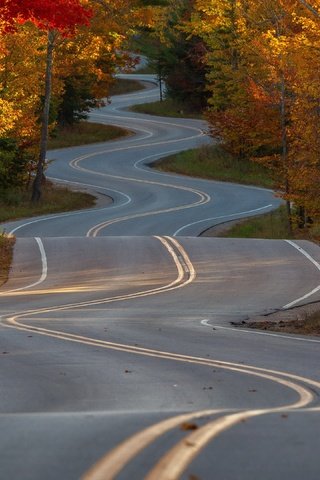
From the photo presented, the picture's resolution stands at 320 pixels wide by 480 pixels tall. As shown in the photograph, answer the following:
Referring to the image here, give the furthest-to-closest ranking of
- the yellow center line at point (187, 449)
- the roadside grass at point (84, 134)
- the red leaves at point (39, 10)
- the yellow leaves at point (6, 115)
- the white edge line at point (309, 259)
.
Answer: the roadside grass at point (84, 134)
the yellow leaves at point (6, 115)
the white edge line at point (309, 259)
the red leaves at point (39, 10)
the yellow center line at point (187, 449)

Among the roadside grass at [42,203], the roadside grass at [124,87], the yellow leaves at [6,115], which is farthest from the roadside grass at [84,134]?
the yellow leaves at [6,115]

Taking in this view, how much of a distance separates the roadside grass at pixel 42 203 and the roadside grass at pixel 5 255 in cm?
1384

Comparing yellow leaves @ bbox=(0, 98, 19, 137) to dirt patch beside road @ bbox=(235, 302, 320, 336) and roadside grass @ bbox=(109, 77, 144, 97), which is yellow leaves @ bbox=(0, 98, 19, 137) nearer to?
dirt patch beside road @ bbox=(235, 302, 320, 336)

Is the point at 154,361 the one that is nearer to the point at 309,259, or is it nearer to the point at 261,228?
the point at 309,259

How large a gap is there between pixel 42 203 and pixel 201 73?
31361mm

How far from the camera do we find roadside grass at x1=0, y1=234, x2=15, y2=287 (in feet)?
92.7

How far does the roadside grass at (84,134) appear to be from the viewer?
250 ft

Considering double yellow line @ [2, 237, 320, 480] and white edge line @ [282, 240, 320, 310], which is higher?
double yellow line @ [2, 237, 320, 480]

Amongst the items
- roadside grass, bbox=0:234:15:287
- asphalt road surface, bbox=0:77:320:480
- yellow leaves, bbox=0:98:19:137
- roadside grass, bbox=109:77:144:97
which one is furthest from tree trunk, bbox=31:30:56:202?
roadside grass, bbox=109:77:144:97

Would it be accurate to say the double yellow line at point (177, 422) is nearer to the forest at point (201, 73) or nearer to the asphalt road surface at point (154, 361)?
the asphalt road surface at point (154, 361)

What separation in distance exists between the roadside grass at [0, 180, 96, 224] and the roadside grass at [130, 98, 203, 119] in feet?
115

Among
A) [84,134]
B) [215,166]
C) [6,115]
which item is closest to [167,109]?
[84,134]

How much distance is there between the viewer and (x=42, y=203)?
5088cm

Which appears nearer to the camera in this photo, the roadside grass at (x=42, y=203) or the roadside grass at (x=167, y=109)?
the roadside grass at (x=42, y=203)
